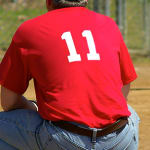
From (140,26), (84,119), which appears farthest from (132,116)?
(140,26)

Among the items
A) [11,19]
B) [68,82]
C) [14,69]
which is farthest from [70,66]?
[11,19]

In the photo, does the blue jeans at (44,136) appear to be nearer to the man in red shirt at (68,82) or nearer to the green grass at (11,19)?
the man in red shirt at (68,82)

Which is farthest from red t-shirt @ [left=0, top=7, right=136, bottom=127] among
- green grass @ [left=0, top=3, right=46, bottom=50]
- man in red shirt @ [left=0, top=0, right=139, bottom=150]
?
green grass @ [left=0, top=3, right=46, bottom=50]

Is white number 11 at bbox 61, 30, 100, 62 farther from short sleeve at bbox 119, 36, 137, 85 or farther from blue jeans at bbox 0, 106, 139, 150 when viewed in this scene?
blue jeans at bbox 0, 106, 139, 150

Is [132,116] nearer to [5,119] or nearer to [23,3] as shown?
[5,119]

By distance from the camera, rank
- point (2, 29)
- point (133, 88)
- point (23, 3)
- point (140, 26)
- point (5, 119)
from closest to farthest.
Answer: point (5, 119) < point (133, 88) < point (2, 29) < point (140, 26) < point (23, 3)

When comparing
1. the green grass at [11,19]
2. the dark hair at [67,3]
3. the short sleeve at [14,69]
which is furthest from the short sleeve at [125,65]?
the green grass at [11,19]

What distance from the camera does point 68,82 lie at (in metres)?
2.67

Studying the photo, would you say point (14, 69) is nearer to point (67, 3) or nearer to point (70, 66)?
point (70, 66)

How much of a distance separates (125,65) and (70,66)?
40 centimetres

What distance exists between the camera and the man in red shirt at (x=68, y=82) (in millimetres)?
2672

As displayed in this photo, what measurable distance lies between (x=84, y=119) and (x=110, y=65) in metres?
0.34

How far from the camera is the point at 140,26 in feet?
45.7

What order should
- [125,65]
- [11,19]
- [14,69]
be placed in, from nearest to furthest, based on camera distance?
[14,69]
[125,65]
[11,19]
